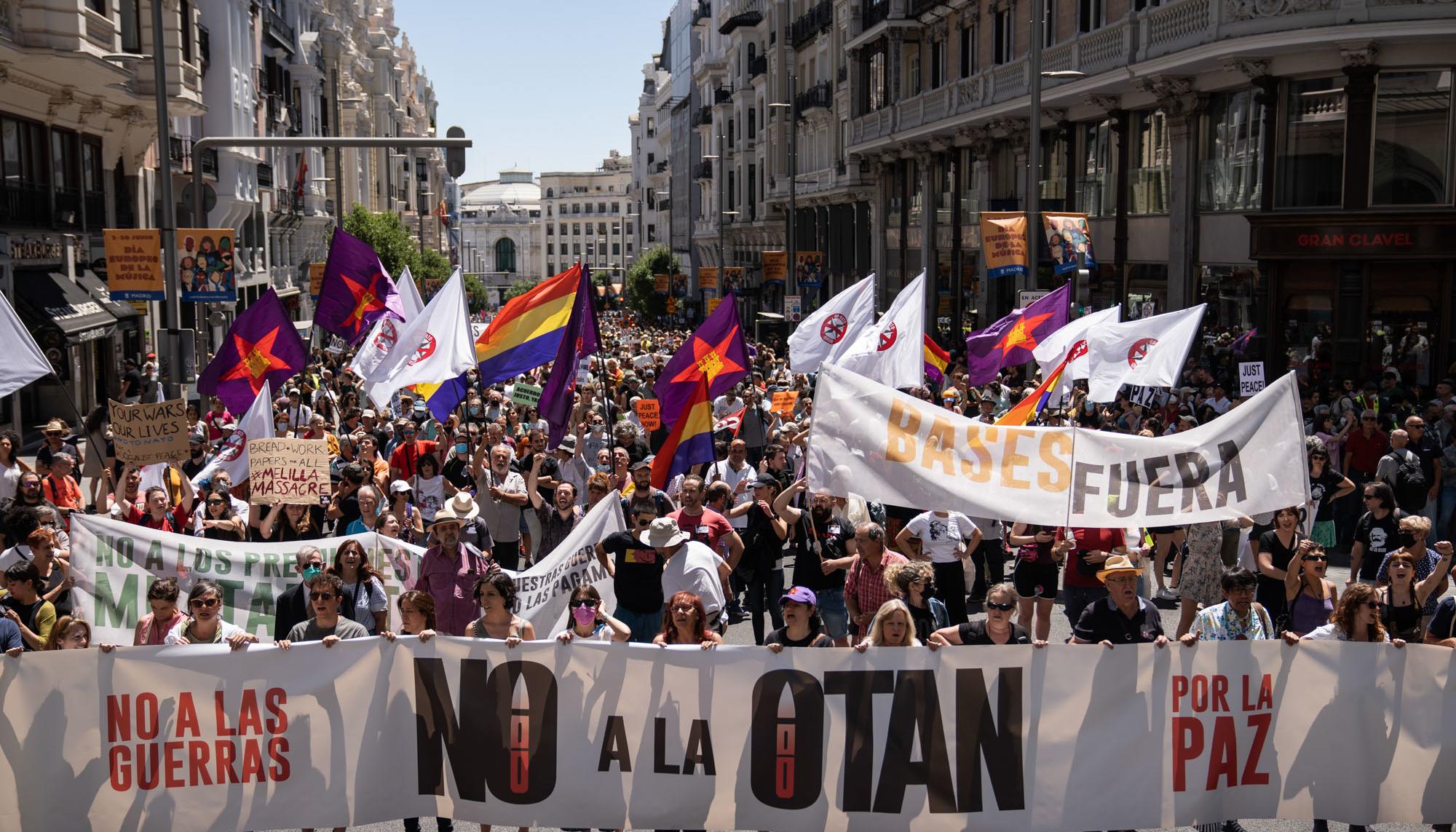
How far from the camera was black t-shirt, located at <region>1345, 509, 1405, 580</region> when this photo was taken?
448 inches

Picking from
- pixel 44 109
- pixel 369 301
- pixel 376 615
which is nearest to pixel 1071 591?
pixel 376 615

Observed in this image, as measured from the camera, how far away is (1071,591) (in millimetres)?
10172

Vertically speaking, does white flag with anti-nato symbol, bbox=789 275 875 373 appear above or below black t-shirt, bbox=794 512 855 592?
above

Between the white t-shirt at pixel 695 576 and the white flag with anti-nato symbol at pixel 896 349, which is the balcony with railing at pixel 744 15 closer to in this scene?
the white flag with anti-nato symbol at pixel 896 349

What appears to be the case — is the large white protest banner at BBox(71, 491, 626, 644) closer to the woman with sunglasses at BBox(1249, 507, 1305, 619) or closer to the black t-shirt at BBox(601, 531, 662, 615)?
Answer: the black t-shirt at BBox(601, 531, 662, 615)

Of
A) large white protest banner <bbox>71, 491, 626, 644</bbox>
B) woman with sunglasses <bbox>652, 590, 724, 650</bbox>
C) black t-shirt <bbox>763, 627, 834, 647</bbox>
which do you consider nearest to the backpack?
large white protest banner <bbox>71, 491, 626, 644</bbox>

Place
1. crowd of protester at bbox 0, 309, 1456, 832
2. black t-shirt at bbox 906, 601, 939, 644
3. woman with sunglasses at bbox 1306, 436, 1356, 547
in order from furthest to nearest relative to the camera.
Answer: woman with sunglasses at bbox 1306, 436, 1356, 547 < black t-shirt at bbox 906, 601, 939, 644 < crowd of protester at bbox 0, 309, 1456, 832

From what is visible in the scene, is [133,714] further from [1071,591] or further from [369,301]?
[369,301]

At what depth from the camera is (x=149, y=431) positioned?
12.0m

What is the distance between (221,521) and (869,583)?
5.13 metres

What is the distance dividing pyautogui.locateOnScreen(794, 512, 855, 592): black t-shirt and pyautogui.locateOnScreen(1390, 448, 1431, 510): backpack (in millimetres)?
5638

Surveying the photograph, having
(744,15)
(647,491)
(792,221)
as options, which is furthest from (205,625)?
(744,15)

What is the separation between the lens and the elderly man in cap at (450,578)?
895 centimetres

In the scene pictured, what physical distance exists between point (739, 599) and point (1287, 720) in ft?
20.5
